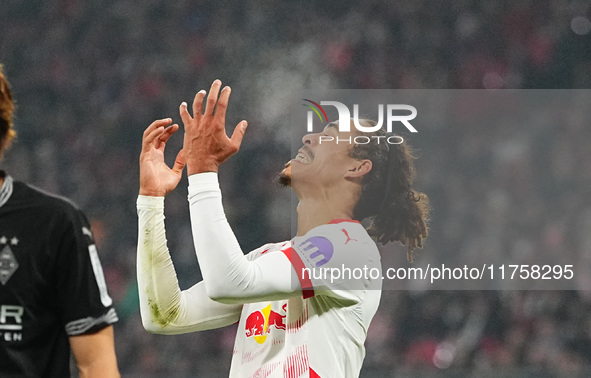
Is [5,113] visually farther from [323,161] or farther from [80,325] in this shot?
[323,161]

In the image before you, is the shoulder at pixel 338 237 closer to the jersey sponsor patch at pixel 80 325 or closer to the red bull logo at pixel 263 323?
the red bull logo at pixel 263 323

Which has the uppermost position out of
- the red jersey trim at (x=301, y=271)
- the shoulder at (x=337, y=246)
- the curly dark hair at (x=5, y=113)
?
the curly dark hair at (x=5, y=113)

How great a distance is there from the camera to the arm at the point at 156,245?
2.48 m

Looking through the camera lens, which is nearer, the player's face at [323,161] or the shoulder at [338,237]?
the shoulder at [338,237]

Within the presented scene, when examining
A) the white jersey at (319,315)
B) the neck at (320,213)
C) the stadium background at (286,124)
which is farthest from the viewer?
the stadium background at (286,124)

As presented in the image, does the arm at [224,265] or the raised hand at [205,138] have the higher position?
the raised hand at [205,138]

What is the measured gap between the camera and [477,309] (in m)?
6.23

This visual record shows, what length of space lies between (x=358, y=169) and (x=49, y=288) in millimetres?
1244

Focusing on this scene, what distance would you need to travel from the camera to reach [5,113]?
1688 mm

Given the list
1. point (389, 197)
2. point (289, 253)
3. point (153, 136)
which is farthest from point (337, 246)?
point (153, 136)

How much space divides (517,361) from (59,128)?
4223 millimetres

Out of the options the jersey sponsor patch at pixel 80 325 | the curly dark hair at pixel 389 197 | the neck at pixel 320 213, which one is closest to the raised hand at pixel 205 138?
the neck at pixel 320 213

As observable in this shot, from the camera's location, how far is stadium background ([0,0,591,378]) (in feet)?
19.9

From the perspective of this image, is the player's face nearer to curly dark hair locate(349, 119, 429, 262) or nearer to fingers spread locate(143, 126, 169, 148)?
curly dark hair locate(349, 119, 429, 262)
